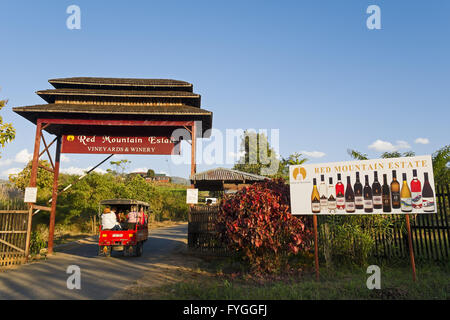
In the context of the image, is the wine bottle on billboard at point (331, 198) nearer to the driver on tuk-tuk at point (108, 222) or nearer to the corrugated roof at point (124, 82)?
the driver on tuk-tuk at point (108, 222)

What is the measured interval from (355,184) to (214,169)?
9.66m

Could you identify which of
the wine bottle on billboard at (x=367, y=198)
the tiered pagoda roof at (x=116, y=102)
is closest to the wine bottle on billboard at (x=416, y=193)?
the wine bottle on billboard at (x=367, y=198)

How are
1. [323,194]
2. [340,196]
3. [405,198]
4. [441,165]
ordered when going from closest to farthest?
1. [405,198]
2. [340,196]
3. [323,194]
4. [441,165]

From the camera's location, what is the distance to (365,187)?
A: 718cm

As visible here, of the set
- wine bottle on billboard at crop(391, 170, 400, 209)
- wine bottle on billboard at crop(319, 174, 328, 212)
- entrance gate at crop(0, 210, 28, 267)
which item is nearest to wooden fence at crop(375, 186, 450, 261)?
wine bottle on billboard at crop(391, 170, 400, 209)

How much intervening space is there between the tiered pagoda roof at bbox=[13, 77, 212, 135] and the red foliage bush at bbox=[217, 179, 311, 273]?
21.3 feet

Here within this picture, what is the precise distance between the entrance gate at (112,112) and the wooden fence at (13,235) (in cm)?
135

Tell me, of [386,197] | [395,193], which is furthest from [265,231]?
[395,193]

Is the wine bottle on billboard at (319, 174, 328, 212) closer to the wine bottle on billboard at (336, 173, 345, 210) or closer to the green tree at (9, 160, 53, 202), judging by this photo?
the wine bottle on billboard at (336, 173, 345, 210)

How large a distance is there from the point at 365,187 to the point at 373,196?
0.93ft

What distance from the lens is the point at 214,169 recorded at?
16125 millimetres

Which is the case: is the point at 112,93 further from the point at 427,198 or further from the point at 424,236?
the point at 424,236
